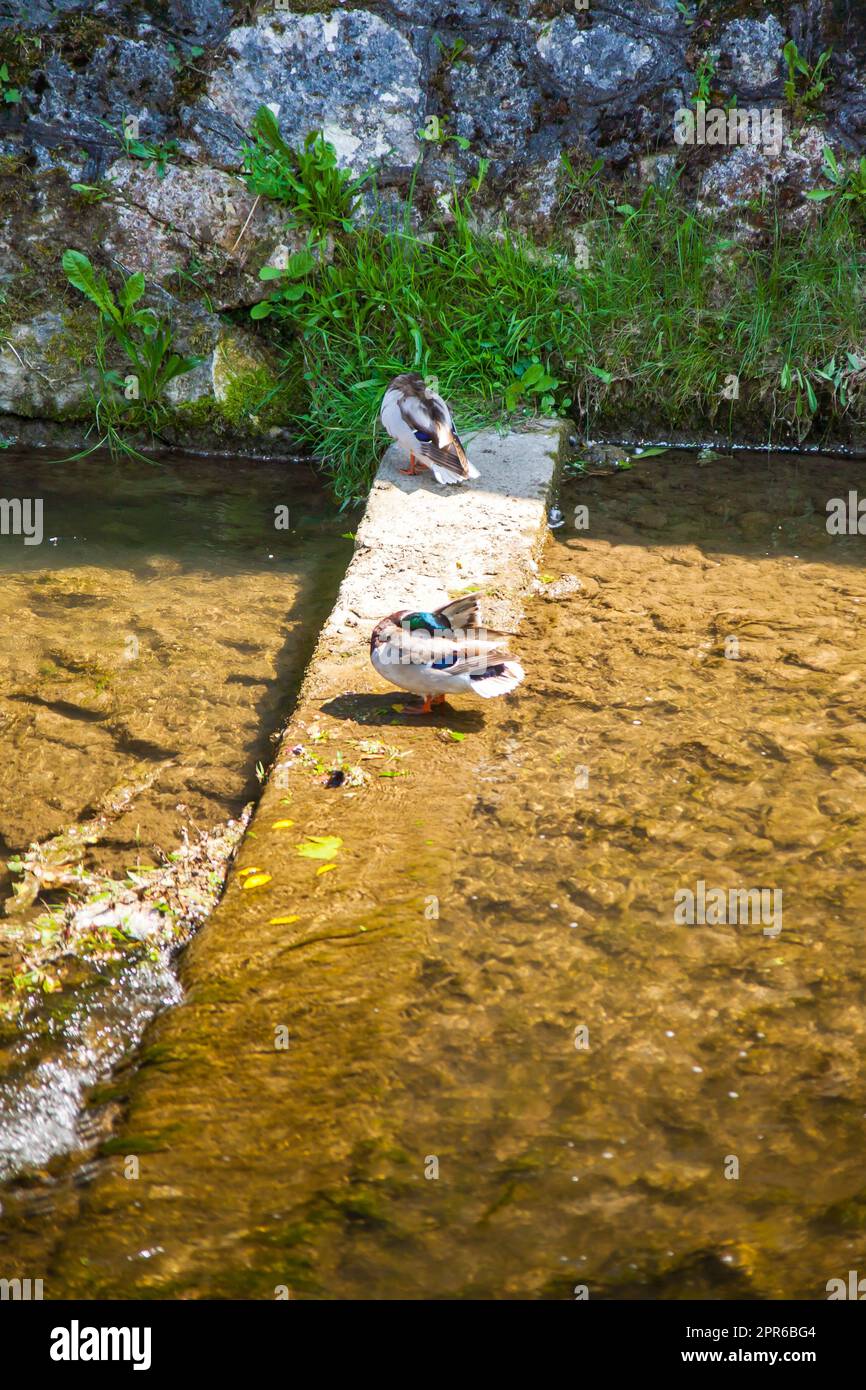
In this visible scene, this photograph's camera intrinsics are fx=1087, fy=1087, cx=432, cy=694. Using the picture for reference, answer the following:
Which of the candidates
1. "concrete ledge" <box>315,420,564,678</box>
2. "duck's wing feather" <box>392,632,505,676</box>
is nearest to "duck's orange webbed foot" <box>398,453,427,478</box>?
"concrete ledge" <box>315,420,564,678</box>

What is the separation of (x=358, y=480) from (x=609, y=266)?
1.99m

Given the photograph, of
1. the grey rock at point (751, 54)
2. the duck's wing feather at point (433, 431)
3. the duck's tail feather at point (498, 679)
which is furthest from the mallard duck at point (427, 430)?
the grey rock at point (751, 54)

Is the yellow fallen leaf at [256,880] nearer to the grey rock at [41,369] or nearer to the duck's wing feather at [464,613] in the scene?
the duck's wing feather at [464,613]

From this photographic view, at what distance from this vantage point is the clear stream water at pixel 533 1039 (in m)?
2.20

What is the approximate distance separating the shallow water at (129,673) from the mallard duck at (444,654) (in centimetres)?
65

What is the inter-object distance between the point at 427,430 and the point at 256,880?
297cm

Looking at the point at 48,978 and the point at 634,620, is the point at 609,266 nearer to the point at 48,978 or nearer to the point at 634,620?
the point at 634,620

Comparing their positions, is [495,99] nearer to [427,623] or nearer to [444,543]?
[444,543]

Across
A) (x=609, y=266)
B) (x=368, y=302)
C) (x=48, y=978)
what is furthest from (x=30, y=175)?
(x=48, y=978)

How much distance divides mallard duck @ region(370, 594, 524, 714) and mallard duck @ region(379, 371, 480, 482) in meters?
1.74

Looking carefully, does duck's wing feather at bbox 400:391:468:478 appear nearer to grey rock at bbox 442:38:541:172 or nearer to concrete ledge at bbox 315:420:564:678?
concrete ledge at bbox 315:420:564:678

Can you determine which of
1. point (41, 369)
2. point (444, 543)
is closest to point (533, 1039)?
point (444, 543)

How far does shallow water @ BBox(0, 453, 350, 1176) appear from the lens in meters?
2.91

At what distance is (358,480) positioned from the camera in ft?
20.8
